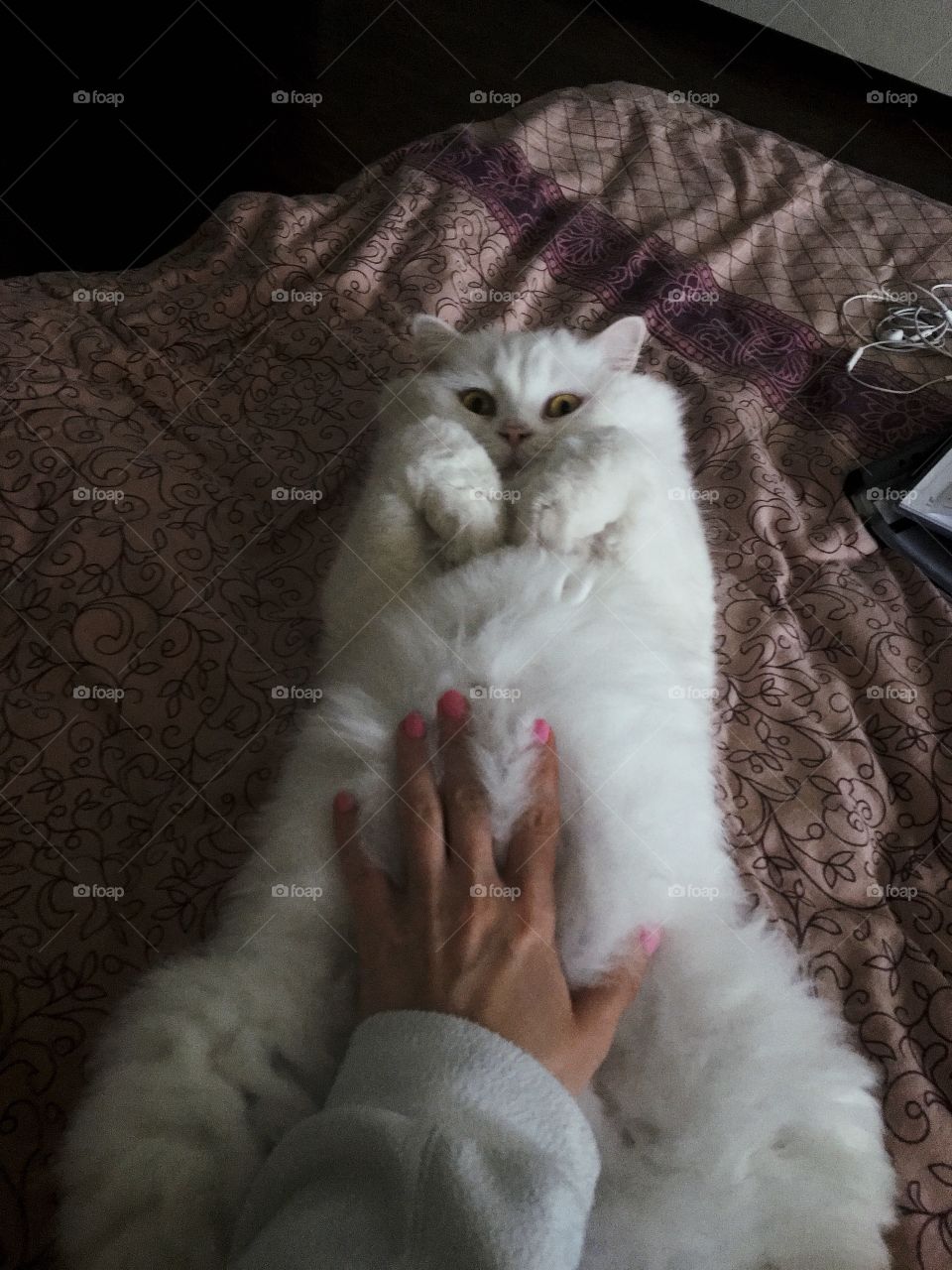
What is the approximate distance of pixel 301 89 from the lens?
3.66 metres

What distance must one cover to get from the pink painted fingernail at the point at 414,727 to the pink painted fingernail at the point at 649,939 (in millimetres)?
370

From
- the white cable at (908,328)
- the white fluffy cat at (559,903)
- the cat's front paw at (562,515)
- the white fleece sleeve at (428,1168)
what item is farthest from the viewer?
the white cable at (908,328)

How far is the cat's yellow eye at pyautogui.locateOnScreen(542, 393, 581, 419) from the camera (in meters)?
1.52

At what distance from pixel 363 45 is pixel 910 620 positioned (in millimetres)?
4057

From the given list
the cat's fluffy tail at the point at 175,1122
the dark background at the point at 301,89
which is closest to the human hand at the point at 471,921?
the cat's fluffy tail at the point at 175,1122

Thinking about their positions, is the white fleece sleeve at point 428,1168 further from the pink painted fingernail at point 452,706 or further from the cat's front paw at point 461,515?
the cat's front paw at point 461,515

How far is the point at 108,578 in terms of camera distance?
4.64 ft

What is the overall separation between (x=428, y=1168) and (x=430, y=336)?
1414 mm

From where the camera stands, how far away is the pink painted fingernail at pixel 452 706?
1082mm

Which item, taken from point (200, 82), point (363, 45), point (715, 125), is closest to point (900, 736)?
point (715, 125)

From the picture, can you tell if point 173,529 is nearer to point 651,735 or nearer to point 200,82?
point 651,735

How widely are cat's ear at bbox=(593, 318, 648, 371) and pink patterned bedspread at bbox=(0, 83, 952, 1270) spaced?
1.13 ft

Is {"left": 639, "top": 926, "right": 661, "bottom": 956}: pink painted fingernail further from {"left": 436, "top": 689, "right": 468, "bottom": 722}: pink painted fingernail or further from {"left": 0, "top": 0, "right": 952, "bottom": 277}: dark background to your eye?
{"left": 0, "top": 0, "right": 952, "bottom": 277}: dark background

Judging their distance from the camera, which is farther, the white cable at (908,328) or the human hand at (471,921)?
the white cable at (908,328)
